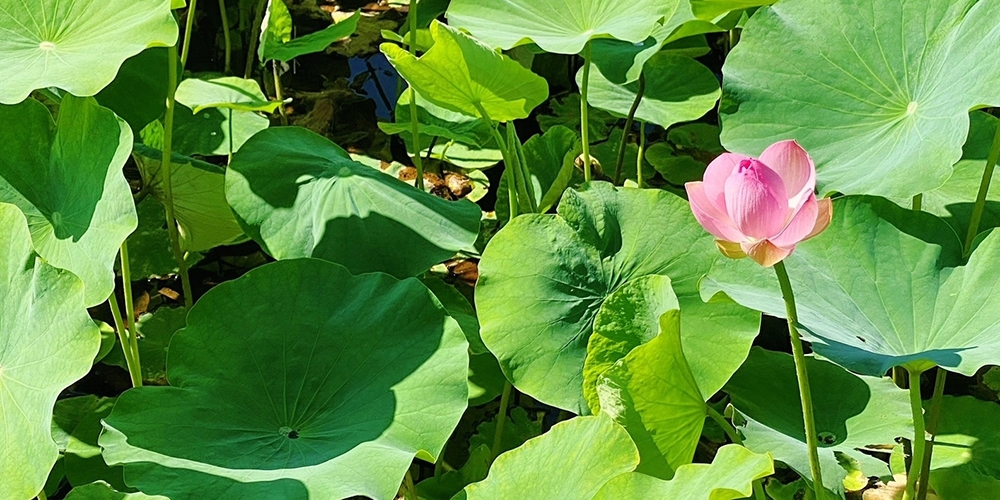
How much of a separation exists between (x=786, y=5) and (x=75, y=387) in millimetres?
1467

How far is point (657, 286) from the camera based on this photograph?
1199mm

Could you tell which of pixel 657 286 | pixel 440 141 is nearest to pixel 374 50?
pixel 440 141

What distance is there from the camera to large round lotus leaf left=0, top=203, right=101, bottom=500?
1.07m

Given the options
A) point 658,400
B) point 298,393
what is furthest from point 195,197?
point 658,400

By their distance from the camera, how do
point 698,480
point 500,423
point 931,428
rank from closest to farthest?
point 698,480, point 931,428, point 500,423

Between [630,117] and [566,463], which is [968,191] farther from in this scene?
[566,463]

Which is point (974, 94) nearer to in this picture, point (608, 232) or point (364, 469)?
point (608, 232)

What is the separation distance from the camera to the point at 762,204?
0.82 metres

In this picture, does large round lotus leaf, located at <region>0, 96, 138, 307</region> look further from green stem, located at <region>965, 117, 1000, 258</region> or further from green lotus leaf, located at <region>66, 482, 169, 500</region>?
green stem, located at <region>965, 117, 1000, 258</region>

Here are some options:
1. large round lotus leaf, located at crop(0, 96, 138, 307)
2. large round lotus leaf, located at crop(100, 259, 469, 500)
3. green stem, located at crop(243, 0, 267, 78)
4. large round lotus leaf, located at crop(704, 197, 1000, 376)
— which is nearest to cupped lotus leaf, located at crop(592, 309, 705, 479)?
large round lotus leaf, located at crop(704, 197, 1000, 376)

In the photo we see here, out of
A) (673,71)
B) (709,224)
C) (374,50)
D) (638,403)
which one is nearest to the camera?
(709,224)

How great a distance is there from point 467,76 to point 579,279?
13.9 inches

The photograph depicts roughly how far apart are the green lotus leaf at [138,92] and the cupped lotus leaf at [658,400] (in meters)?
1.00

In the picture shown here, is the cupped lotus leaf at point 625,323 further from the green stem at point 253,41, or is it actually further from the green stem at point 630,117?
the green stem at point 253,41
